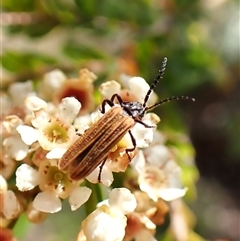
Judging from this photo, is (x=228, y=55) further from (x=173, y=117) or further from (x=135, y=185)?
(x=135, y=185)

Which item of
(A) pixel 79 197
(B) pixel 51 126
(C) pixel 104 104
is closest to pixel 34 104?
(B) pixel 51 126

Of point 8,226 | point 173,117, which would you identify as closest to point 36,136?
point 8,226

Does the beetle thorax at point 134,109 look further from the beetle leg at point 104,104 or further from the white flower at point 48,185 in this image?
the white flower at point 48,185

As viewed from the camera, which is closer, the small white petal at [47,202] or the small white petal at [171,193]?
the small white petal at [47,202]

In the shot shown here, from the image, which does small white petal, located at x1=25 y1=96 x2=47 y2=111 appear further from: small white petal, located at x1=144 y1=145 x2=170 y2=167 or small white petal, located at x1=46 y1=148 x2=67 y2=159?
small white petal, located at x1=144 y1=145 x2=170 y2=167

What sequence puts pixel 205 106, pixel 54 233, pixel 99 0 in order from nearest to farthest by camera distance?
pixel 99 0
pixel 54 233
pixel 205 106

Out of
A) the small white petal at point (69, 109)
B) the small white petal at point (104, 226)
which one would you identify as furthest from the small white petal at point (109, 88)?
the small white petal at point (104, 226)

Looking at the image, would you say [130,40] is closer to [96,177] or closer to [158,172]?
[158,172]
